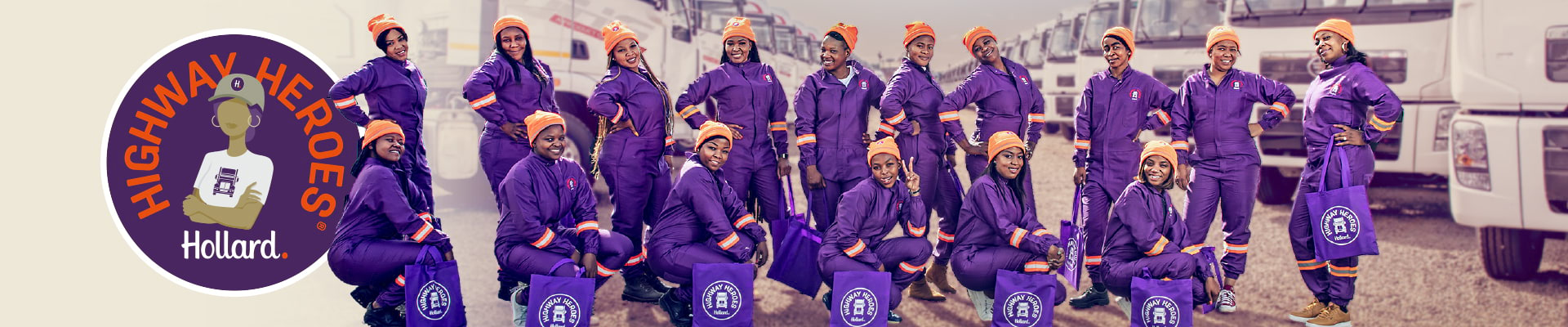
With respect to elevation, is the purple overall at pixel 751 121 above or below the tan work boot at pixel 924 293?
above

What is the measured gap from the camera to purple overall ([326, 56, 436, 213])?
16.5ft

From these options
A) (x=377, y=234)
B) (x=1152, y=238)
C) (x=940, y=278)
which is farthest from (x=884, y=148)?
(x=377, y=234)

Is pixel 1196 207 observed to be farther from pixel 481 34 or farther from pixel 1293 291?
pixel 481 34

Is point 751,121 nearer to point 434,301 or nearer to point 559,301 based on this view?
point 559,301

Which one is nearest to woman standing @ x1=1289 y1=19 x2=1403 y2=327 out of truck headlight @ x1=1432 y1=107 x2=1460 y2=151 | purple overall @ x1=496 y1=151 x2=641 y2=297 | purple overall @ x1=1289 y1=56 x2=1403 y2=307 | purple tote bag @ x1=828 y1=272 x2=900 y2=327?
purple overall @ x1=1289 y1=56 x2=1403 y2=307

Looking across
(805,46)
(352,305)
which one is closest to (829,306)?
(352,305)

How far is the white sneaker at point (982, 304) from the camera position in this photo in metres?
4.98

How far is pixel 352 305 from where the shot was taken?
17.7 ft

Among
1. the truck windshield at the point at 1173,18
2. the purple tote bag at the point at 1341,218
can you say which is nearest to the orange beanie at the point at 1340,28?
Answer: the purple tote bag at the point at 1341,218

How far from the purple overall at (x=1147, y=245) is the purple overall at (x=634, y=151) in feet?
7.81

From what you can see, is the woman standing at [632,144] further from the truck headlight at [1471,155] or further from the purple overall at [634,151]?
the truck headlight at [1471,155]

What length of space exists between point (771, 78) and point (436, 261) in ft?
7.10

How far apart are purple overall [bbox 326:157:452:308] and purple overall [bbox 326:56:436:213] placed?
0.56 metres

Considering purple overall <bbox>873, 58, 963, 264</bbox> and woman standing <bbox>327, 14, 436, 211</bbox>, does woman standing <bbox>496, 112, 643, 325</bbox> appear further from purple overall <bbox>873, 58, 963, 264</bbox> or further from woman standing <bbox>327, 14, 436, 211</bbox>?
purple overall <bbox>873, 58, 963, 264</bbox>
